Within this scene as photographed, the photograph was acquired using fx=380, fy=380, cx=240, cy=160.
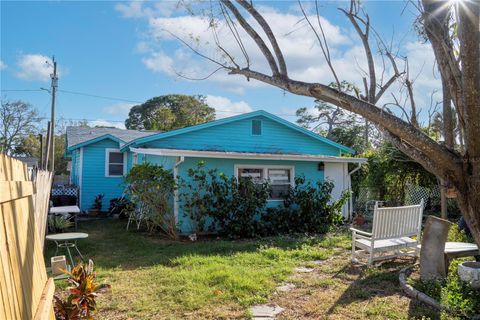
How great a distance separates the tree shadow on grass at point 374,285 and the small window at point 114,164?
12.4 m

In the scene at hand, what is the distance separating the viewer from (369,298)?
5.22 metres

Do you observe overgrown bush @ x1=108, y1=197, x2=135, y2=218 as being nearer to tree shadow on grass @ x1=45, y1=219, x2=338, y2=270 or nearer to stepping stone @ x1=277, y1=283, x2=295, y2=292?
tree shadow on grass @ x1=45, y1=219, x2=338, y2=270

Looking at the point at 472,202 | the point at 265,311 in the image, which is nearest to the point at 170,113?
the point at 265,311

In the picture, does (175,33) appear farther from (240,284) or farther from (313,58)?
(240,284)

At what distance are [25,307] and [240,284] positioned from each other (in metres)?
3.80

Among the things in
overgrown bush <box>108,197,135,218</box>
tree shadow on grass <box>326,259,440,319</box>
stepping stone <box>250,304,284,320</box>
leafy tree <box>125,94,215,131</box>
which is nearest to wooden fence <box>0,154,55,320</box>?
stepping stone <box>250,304,284,320</box>

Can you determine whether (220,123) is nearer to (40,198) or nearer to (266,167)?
(266,167)

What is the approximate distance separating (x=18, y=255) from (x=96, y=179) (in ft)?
49.3

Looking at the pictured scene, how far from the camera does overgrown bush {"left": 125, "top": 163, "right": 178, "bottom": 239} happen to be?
10.2 meters

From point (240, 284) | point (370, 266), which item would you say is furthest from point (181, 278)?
point (370, 266)

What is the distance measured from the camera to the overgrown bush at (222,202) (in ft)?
34.2

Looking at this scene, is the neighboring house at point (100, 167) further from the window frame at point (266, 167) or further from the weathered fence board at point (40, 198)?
the weathered fence board at point (40, 198)

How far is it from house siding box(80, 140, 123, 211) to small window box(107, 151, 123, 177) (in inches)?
8.4

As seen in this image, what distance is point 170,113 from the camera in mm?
34844
